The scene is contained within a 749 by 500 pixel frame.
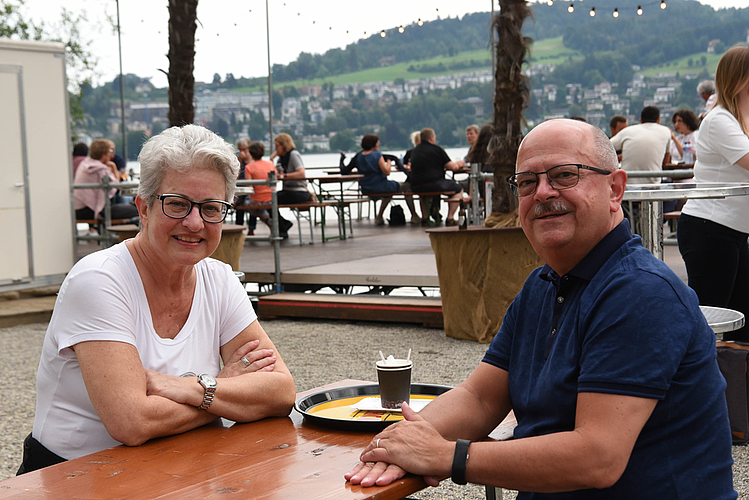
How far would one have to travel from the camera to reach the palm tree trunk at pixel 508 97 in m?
7.09

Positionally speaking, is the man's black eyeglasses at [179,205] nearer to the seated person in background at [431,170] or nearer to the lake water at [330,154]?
the lake water at [330,154]

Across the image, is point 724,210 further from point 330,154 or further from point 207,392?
point 330,154

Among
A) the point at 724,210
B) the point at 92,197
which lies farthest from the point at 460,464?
the point at 92,197

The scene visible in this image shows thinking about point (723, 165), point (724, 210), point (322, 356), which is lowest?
point (322, 356)

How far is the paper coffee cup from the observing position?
6.61ft

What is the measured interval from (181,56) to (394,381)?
311 inches

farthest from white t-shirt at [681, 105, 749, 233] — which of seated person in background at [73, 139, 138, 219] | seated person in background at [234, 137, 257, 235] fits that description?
seated person in background at [73, 139, 138, 219]

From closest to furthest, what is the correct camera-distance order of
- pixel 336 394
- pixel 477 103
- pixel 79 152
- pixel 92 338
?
pixel 92 338, pixel 336 394, pixel 79 152, pixel 477 103

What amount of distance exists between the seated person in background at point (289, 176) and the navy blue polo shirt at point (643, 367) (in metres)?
9.68

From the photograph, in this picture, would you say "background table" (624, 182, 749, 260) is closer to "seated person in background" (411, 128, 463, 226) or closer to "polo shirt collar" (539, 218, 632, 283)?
"polo shirt collar" (539, 218, 632, 283)

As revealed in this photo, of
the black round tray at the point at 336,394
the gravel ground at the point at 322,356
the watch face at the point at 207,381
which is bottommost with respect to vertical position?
Result: the gravel ground at the point at 322,356

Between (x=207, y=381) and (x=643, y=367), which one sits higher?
(x=643, y=367)

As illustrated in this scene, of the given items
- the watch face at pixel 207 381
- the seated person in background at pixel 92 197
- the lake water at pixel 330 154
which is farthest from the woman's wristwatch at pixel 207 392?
the seated person in background at pixel 92 197

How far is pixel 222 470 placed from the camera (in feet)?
5.45
